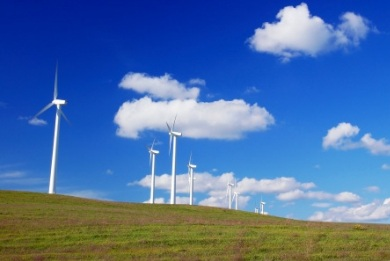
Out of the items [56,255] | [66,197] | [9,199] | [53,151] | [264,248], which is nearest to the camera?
[56,255]

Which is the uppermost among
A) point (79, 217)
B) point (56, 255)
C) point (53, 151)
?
point (53, 151)

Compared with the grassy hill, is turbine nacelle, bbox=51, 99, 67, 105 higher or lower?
higher

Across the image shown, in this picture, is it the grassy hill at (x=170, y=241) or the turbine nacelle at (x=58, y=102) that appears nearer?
the grassy hill at (x=170, y=241)

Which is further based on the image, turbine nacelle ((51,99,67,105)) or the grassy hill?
turbine nacelle ((51,99,67,105))

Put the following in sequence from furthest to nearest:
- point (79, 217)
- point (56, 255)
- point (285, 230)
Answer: point (79, 217), point (285, 230), point (56, 255)

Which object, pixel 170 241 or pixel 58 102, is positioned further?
pixel 58 102

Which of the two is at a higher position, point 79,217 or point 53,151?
point 53,151

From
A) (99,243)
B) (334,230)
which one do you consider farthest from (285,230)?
(99,243)

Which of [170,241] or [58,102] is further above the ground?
[58,102]

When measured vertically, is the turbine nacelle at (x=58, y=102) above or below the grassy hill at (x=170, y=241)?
above

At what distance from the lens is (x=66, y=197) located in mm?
89188

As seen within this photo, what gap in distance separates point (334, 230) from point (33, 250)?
2652 centimetres

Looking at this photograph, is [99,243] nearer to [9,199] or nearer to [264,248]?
[264,248]

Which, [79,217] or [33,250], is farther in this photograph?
[79,217]
